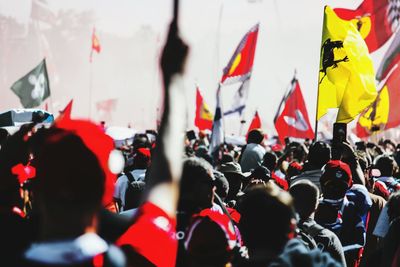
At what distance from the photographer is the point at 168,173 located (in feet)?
5.99

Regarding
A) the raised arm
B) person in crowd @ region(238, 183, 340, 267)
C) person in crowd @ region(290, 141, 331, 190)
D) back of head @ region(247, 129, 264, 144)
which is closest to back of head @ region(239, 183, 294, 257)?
person in crowd @ region(238, 183, 340, 267)

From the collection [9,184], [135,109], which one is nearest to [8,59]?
[135,109]

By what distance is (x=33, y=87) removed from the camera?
16422 millimetres

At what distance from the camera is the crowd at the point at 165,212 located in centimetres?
165

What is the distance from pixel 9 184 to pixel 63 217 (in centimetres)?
155

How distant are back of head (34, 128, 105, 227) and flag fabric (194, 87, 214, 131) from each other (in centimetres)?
1332

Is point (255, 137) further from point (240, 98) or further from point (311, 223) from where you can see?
point (240, 98)

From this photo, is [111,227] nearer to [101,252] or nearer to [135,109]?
[101,252]

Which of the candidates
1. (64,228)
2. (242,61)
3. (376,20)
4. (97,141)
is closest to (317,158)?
(97,141)

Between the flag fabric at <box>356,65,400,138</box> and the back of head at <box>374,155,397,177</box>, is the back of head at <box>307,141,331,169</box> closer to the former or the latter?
the back of head at <box>374,155,397,177</box>

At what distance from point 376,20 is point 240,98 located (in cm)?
377

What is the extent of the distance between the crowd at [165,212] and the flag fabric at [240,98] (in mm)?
9575

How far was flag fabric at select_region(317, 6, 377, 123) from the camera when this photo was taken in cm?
729

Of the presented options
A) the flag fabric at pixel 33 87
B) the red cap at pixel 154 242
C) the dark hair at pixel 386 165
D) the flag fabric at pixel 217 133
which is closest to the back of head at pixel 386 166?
the dark hair at pixel 386 165
